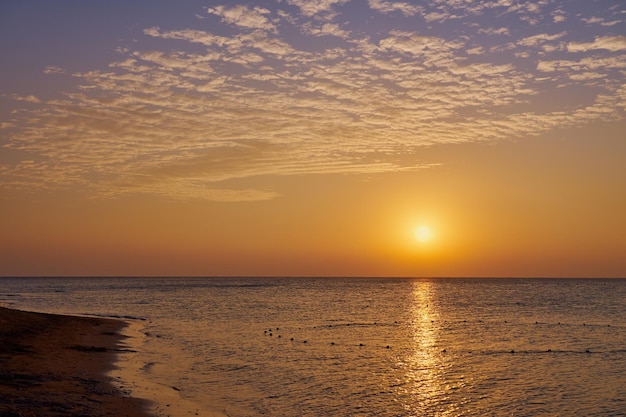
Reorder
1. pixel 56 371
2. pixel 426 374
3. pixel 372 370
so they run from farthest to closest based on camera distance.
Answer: pixel 372 370, pixel 426 374, pixel 56 371

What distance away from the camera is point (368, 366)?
3759cm

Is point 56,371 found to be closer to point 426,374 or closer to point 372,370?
point 372,370

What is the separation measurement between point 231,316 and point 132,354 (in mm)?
37829

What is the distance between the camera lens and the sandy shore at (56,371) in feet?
72.3

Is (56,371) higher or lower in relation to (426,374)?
higher

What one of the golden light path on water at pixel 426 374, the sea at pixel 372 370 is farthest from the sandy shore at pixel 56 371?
the golden light path on water at pixel 426 374

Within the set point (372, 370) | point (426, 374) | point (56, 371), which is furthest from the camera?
point (372, 370)

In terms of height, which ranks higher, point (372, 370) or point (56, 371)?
point (56, 371)

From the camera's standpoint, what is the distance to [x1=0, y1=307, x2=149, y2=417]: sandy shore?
72.3ft

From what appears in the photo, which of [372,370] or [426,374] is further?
[372,370]

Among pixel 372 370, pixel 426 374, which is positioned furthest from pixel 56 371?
pixel 426 374

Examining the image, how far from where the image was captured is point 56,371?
1161 inches

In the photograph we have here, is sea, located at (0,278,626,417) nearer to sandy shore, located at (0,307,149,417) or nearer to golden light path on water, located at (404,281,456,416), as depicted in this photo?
golden light path on water, located at (404,281,456,416)

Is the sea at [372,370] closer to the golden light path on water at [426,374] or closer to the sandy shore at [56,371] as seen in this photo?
the golden light path on water at [426,374]
